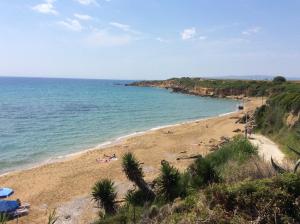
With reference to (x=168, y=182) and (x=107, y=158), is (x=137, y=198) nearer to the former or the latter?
(x=168, y=182)

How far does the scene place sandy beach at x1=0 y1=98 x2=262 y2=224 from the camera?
57.4 ft

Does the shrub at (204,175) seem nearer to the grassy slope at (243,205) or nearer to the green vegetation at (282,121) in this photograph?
the grassy slope at (243,205)

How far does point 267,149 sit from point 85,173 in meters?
11.5

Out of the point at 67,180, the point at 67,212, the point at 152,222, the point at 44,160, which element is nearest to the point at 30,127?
the point at 44,160

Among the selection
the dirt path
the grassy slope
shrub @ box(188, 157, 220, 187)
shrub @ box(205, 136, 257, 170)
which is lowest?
the dirt path

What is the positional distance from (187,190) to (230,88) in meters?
91.2

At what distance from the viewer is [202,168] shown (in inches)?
506

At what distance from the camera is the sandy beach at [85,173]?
17495mm

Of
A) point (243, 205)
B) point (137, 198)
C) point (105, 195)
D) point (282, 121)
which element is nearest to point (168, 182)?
point (137, 198)

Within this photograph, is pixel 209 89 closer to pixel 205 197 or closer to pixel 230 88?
pixel 230 88

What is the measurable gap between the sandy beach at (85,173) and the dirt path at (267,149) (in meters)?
4.76

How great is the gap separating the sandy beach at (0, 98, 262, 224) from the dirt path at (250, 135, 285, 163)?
476 centimetres

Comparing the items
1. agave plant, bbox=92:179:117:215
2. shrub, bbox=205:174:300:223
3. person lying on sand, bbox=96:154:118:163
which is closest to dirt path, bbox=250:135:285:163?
agave plant, bbox=92:179:117:215

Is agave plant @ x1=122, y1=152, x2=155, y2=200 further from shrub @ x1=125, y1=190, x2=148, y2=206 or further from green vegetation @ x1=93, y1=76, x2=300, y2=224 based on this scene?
shrub @ x1=125, y1=190, x2=148, y2=206
